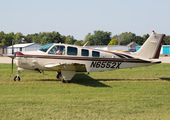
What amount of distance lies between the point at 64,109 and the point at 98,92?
2768 millimetres

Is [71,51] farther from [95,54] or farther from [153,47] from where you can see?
[153,47]

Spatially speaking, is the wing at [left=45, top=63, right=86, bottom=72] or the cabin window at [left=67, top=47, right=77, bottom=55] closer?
the wing at [left=45, top=63, right=86, bottom=72]

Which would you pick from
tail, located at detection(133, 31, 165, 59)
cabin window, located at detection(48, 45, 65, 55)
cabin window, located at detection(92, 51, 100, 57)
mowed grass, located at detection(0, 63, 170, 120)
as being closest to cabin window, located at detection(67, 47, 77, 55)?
cabin window, located at detection(48, 45, 65, 55)

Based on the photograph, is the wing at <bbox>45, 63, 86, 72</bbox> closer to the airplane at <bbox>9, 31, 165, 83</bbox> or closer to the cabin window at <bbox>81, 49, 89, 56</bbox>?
the airplane at <bbox>9, 31, 165, 83</bbox>

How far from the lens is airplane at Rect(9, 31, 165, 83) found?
10633 mm

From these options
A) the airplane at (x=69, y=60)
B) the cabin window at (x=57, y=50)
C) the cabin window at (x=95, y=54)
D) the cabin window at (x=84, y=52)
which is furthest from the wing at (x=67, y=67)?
the cabin window at (x=95, y=54)

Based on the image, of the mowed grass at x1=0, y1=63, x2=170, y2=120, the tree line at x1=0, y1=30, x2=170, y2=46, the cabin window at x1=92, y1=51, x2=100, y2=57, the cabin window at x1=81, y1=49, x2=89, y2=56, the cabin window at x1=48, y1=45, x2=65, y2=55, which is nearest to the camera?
the mowed grass at x1=0, y1=63, x2=170, y2=120

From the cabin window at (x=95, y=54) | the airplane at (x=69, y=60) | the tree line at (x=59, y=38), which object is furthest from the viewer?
the tree line at (x=59, y=38)

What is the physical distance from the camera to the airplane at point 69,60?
10633mm

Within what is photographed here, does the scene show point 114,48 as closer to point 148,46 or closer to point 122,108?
point 148,46

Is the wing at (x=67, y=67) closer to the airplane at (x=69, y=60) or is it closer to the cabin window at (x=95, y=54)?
the airplane at (x=69, y=60)

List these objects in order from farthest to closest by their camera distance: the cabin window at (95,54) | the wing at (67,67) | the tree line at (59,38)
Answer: the tree line at (59,38) < the cabin window at (95,54) < the wing at (67,67)

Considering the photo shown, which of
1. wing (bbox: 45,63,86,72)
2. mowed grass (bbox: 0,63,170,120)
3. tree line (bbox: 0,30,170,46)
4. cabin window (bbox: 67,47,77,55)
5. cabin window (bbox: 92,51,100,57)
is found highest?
tree line (bbox: 0,30,170,46)

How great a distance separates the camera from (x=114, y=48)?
76.1 m
